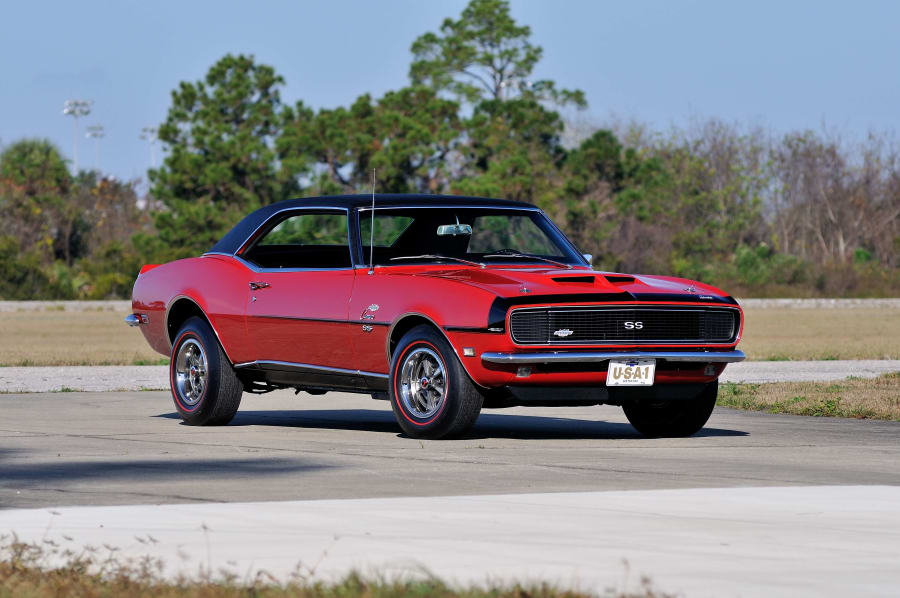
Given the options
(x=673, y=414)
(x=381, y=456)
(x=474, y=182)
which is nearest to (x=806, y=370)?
(x=673, y=414)

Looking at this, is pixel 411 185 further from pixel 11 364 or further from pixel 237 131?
pixel 11 364

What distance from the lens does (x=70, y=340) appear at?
32906 millimetres

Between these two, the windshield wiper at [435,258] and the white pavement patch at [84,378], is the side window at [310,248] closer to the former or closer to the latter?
the windshield wiper at [435,258]

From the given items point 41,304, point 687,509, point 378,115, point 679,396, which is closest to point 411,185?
point 378,115

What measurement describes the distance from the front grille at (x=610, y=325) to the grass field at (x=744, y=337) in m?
13.1

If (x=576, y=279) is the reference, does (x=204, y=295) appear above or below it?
below

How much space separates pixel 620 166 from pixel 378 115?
11.6 m

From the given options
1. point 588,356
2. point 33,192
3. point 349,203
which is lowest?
point 588,356

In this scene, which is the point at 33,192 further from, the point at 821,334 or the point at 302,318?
the point at 302,318

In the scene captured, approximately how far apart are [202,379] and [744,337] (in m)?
24.1

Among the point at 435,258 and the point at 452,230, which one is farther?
the point at 452,230

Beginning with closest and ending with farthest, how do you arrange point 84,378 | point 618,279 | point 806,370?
point 618,279 < point 84,378 < point 806,370

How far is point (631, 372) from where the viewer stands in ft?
35.2

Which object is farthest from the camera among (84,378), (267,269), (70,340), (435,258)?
(70,340)
